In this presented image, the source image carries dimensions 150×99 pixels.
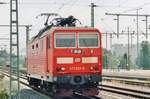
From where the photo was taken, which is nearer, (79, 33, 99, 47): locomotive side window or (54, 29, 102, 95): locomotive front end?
(54, 29, 102, 95): locomotive front end

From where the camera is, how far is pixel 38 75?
29.6 m

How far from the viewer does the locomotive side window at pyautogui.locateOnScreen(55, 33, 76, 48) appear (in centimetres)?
2406

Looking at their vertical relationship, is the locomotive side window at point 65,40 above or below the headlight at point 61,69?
above

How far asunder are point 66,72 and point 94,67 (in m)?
1.34

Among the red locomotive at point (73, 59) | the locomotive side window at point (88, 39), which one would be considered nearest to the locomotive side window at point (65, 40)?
the red locomotive at point (73, 59)

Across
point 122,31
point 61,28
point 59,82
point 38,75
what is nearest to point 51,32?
point 61,28

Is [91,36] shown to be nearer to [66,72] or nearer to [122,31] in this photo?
[66,72]

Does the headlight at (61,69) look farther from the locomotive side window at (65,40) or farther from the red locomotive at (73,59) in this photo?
the locomotive side window at (65,40)

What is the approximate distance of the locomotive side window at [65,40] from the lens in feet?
78.9

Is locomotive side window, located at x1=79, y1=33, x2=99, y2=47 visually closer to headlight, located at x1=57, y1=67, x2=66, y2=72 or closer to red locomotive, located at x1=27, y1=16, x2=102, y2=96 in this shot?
red locomotive, located at x1=27, y1=16, x2=102, y2=96

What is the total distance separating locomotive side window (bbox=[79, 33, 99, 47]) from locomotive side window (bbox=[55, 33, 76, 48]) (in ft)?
1.12

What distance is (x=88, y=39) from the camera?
80.6 ft

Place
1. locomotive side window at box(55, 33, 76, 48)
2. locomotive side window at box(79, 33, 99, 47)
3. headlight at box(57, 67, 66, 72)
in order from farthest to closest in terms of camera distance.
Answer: locomotive side window at box(79, 33, 99, 47)
locomotive side window at box(55, 33, 76, 48)
headlight at box(57, 67, 66, 72)

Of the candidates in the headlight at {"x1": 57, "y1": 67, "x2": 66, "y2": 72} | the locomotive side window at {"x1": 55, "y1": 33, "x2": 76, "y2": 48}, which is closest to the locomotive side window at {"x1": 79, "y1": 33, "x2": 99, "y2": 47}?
the locomotive side window at {"x1": 55, "y1": 33, "x2": 76, "y2": 48}
